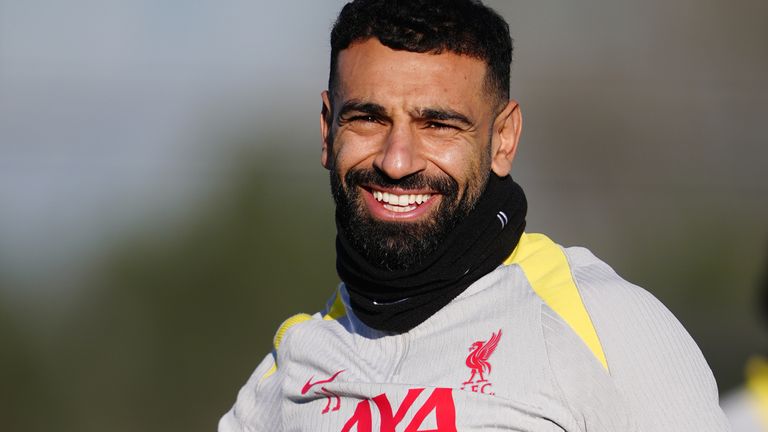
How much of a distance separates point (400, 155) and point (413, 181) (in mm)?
70

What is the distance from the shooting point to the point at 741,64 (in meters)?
12.6

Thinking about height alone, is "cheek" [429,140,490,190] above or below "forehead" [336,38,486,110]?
below

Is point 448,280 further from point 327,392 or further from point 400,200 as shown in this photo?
point 327,392

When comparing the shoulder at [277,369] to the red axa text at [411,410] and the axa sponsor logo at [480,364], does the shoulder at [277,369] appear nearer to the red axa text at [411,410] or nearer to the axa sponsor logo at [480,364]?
the red axa text at [411,410]

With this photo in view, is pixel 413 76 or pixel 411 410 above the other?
pixel 413 76

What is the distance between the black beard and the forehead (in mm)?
170

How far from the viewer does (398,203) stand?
2648 millimetres

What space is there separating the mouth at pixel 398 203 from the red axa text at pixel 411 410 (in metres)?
0.40

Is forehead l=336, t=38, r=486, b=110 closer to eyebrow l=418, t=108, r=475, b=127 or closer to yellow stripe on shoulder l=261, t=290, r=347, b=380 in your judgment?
eyebrow l=418, t=108, r=475, b=127

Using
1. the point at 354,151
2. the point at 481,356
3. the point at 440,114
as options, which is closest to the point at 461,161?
the point at 440,114

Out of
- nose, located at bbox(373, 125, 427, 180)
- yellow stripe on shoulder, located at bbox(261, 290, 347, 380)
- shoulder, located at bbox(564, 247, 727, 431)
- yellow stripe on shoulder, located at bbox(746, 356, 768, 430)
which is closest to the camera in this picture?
shoulder, located at bbox(564, 247, 727, 431)

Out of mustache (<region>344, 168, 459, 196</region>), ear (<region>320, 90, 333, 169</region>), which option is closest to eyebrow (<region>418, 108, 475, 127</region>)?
mustache (<region>344, 168, 459, 196</region>)

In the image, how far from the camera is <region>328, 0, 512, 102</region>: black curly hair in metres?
2.61

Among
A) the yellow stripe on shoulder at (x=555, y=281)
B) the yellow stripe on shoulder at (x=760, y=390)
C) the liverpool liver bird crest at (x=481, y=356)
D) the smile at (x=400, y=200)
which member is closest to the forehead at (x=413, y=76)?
the smile at (x=400, y=200)
